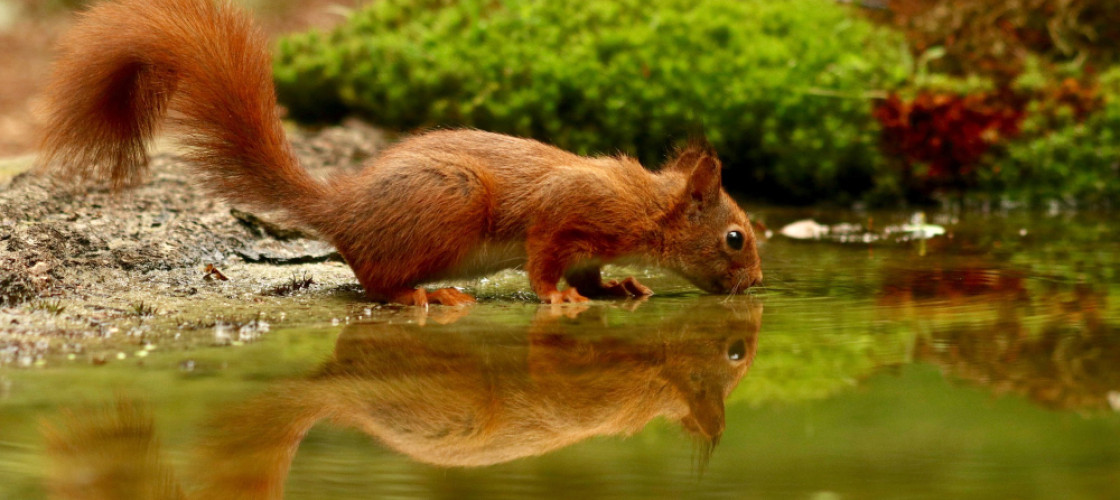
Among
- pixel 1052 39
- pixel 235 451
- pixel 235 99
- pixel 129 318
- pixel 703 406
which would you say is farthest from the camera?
pixel 1052 39

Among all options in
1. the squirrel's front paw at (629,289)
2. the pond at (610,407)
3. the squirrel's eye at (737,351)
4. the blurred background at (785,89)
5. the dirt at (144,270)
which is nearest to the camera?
the pond at (610,407)

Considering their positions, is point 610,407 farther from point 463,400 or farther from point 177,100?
point 177,100

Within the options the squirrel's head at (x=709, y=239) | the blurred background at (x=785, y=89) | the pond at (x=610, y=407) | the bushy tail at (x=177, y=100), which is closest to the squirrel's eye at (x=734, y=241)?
the squirrel's head at (x=709, y=239)

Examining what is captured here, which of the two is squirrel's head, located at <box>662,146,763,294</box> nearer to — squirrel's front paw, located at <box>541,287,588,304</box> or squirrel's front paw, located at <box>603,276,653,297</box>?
squirrel's front paw, located at <box>603,276,653,297</box>

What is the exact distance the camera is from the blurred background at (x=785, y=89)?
7.88m

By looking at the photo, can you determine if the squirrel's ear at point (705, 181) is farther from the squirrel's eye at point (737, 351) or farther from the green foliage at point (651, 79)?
the green foliage at point (651, 79)

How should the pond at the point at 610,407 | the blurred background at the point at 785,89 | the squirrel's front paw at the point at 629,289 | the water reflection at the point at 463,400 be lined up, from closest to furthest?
the pond at the point at 610,407 < the water reflection at the point at 463,400 < the squirrel's front paw at the point at 629,289 < the blurred background at the point at 785,89

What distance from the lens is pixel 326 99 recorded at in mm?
9375

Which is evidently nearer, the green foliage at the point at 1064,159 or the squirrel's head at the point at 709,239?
the squirrel's head at the point at 709,239

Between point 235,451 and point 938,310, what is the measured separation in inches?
99.6

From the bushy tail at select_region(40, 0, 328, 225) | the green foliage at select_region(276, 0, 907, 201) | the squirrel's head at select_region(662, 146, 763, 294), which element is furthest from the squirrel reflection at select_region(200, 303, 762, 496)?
the green foliage at select_region(276, 0, 907, 201)

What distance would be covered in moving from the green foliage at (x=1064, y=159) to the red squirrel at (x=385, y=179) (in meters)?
4.13

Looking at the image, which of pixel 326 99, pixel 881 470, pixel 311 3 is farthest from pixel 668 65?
pixel 311 3

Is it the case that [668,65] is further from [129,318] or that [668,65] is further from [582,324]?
[129,318]
